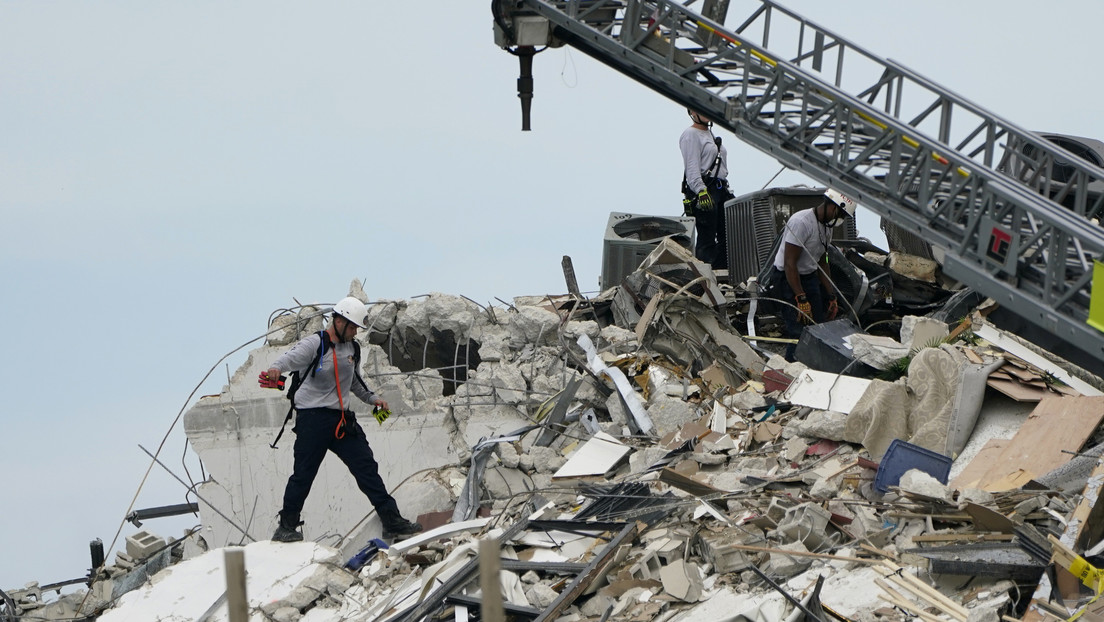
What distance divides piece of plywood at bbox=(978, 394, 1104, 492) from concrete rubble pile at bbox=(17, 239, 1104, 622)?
0.02 m

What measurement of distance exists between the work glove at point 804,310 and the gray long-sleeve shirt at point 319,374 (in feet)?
17.0

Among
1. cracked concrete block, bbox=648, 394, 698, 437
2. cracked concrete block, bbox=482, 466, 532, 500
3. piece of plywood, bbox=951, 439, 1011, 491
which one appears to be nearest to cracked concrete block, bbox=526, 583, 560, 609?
cracked concrete block, bbox=482, 466, 532, 500

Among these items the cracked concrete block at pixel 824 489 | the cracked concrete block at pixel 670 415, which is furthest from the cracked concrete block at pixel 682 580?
the cracked concrete block at pixel 670 415

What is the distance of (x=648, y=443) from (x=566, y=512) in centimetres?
158

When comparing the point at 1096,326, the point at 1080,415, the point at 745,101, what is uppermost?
the point at 745,101

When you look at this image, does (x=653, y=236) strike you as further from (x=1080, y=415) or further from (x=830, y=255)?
(x=1080, y=415)

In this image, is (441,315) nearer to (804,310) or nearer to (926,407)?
(804,310)

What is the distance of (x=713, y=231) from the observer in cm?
1577

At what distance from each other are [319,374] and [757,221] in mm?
6799

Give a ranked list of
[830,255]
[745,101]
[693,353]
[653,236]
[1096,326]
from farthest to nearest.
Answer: [653,236]
[830,255]
[693,353]
[745,101]
[1096,326]

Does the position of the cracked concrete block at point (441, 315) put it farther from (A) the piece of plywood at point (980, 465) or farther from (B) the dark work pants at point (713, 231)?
(A) the piece of plywood at point (980, 465)

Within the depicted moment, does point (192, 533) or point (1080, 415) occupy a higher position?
point (1080, 415)

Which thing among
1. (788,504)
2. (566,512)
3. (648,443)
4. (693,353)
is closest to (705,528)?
(788,504)

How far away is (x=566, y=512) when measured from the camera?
9.70m
